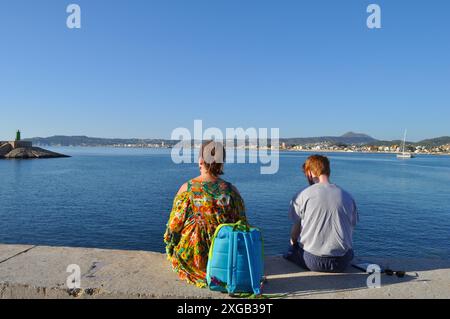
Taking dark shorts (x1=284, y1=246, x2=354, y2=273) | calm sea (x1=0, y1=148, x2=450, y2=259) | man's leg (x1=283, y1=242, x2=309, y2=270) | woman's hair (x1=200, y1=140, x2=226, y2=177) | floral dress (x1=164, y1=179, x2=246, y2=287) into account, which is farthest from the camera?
calm sea (x1=0, y1=148, x2=450, y2=259)

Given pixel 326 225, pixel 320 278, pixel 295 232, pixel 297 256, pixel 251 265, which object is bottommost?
pixel 320 278

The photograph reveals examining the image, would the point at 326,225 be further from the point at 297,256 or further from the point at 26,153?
the point at 26,153

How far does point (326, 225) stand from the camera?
161 inches

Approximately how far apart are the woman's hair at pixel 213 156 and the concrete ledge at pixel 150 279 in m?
1.21

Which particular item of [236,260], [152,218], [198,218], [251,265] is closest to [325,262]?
[251,265]

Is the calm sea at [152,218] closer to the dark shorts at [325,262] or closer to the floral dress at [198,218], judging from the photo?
the dark shorts at [325,262]

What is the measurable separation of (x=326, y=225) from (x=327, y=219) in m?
0.07

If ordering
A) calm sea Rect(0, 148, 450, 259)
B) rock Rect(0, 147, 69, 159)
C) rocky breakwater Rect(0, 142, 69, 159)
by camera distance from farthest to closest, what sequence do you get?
rocky breakwater Rect(0, 142, 69, 159), rock Rect(0, 147, 69, 159), calm sea Rect(0, 148, 450, 259)

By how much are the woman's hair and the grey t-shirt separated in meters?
1.02

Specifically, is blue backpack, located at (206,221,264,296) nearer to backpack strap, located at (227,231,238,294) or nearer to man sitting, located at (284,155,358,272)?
backpack strap, located at (227,231,238,294)

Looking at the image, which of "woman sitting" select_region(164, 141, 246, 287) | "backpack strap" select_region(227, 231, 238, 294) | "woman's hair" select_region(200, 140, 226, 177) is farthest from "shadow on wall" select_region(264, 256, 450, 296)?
"woman's hair" select_region(200, 140, 226, 177)

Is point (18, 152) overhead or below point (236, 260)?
overhead

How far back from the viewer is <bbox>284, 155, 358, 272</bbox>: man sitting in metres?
4.06
